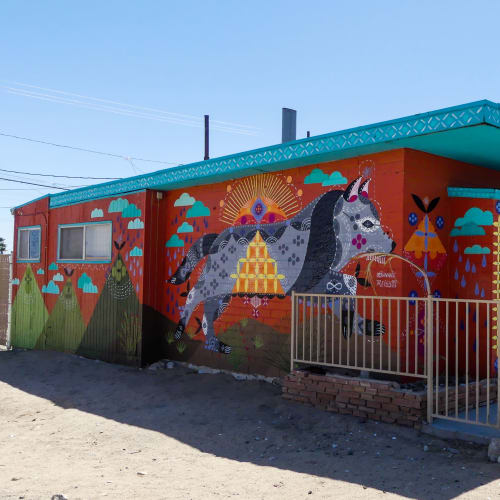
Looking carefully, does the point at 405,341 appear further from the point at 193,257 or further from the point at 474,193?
the point at 193,257

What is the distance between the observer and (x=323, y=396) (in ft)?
22.7

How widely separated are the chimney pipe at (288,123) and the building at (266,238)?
3.98 meters

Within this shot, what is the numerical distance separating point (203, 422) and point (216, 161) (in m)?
3.90

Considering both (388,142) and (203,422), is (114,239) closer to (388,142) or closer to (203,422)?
(203,422)

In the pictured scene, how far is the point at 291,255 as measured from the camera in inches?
327

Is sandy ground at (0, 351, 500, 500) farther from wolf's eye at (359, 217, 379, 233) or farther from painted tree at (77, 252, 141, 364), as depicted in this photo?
wolf's eye at (359, 217, 379, 233)

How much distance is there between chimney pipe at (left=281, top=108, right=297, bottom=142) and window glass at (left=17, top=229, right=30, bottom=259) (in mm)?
6573

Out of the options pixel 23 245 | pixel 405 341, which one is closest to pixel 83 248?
pixel 23 245

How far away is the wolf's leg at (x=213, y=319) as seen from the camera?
926 centimetres

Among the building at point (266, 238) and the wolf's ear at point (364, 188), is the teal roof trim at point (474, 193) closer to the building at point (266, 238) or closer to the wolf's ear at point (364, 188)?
the building at point (266, 238)

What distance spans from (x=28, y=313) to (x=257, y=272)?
7.23 metres

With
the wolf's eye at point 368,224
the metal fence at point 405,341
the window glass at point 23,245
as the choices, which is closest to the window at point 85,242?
the window glass at point 23,245

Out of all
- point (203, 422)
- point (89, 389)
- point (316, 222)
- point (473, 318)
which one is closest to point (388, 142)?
point (316, 222)

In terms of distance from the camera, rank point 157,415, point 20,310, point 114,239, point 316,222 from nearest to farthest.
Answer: point 157,415 < point 316,222 < point 114,239 < point 20,310
